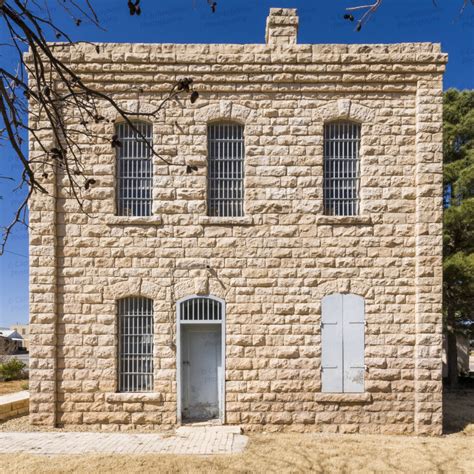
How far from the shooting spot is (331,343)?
10.7m

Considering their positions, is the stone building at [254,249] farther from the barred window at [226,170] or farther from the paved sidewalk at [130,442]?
the paved sidewalk at [130,442]

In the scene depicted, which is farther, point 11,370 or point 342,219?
point 11,370

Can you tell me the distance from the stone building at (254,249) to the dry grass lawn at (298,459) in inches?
38.6

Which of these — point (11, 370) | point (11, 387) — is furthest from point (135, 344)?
point (11, 370)

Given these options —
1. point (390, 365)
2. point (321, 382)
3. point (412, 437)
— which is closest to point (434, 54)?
point (390, 365)

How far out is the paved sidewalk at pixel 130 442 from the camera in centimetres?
903

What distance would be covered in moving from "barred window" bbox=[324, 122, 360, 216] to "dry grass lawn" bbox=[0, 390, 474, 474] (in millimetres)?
4912

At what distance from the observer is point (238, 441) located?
9.63 m

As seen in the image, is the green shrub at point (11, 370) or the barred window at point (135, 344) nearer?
the barred window at point (135, 344)

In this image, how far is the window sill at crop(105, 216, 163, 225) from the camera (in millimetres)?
10750

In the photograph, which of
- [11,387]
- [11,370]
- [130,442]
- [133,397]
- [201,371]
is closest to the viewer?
[130,442]

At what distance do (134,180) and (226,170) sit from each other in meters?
2.11

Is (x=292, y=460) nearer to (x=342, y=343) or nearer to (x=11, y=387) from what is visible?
(x=342, y=343)

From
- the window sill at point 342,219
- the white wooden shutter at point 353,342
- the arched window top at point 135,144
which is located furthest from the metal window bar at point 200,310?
the arched window top at point 135,144
